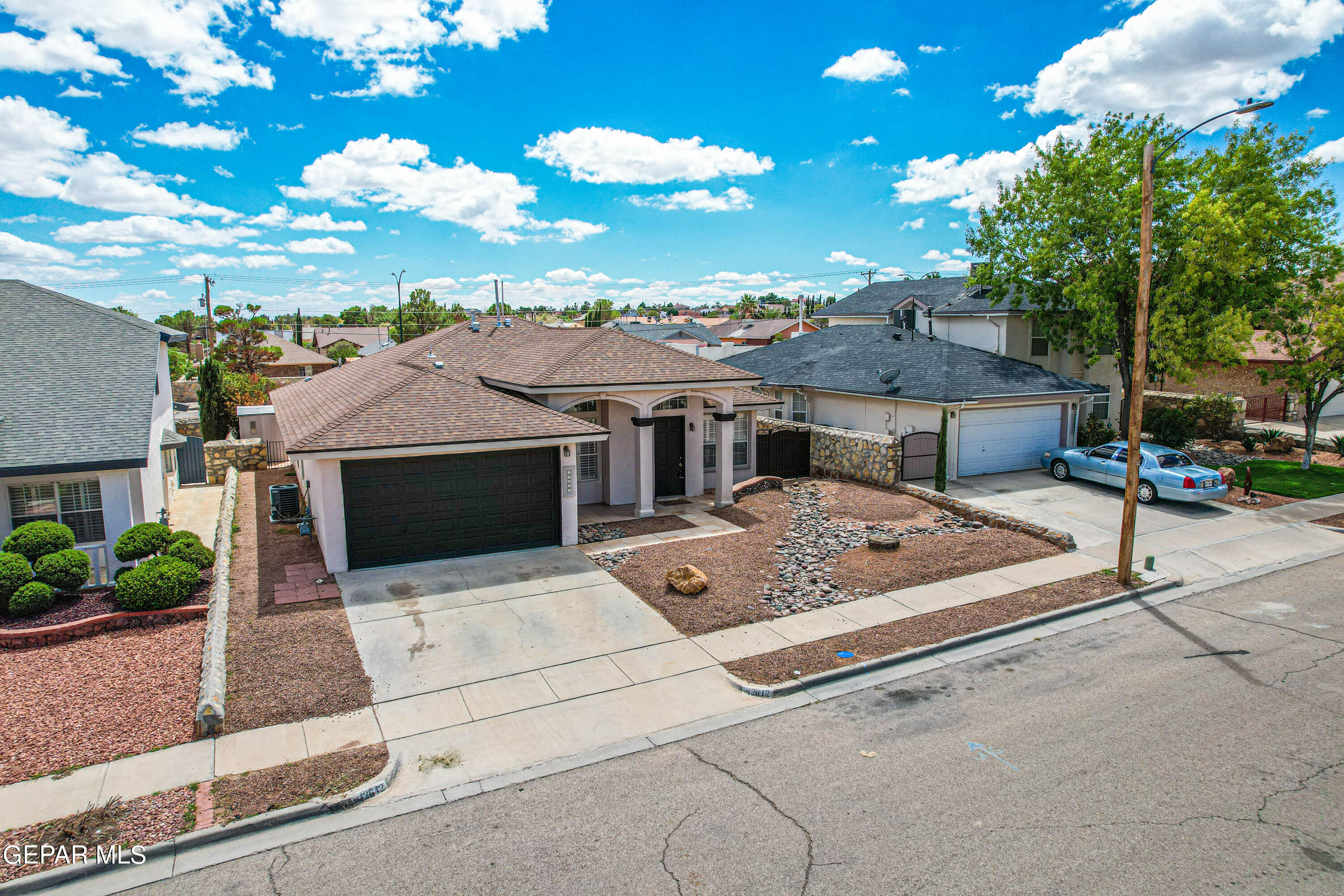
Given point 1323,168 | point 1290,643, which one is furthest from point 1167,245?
point 1290,643

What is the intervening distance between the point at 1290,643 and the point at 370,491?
1568cm

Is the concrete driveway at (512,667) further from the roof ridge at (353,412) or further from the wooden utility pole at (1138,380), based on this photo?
the wooden utility pole at (1138,380)

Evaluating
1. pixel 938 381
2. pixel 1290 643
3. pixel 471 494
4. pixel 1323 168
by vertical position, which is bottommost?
pixel 1290 643

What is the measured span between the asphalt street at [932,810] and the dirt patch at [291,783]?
25.6 inches

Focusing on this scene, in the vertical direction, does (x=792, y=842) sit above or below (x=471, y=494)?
below

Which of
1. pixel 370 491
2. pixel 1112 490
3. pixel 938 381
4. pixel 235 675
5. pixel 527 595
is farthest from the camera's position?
pixel 938 381

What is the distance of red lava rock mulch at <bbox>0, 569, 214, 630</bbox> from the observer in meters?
11.5

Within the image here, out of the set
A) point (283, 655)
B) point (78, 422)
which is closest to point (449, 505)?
point (283, 655)

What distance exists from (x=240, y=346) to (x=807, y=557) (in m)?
42.5

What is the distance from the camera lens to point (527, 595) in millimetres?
13055

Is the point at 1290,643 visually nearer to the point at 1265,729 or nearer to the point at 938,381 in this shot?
the point at 1265,729

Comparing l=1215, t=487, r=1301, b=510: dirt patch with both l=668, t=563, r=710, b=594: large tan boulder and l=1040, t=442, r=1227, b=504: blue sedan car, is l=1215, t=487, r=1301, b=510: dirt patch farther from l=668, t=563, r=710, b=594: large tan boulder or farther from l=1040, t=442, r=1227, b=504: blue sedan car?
l=668, t=563, r=710, b=594: large tan boulder

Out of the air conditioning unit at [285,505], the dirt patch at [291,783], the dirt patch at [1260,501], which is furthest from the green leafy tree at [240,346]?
the dirt patch at [1260,501]

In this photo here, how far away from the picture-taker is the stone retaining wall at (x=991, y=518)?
16.6 metres
